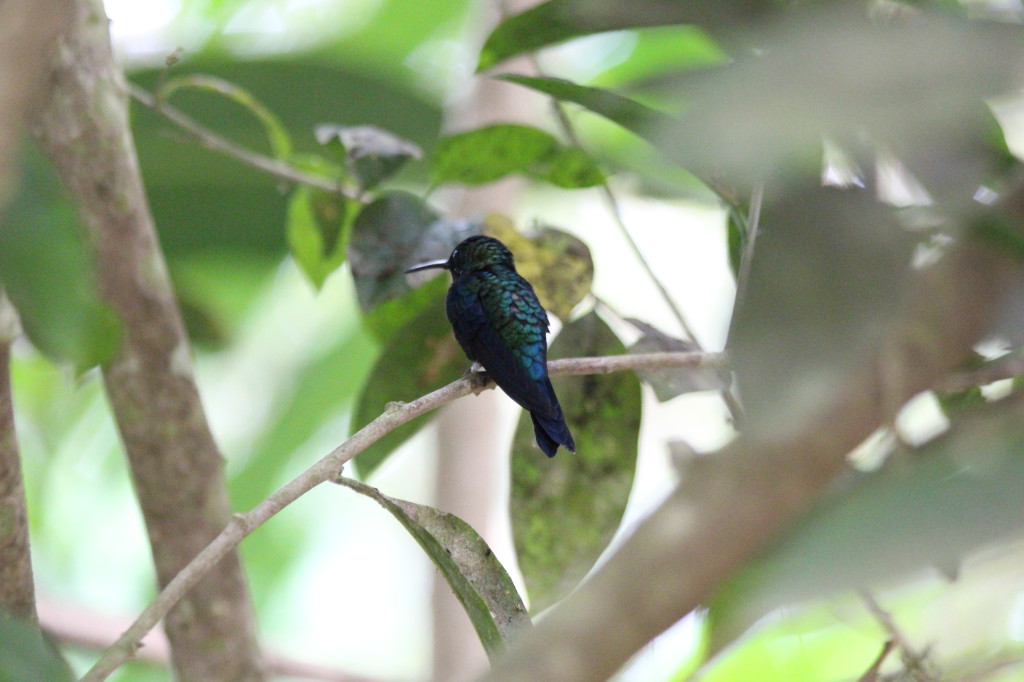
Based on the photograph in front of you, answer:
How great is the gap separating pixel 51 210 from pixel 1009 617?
80 centimetres

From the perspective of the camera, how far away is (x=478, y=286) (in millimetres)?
1365

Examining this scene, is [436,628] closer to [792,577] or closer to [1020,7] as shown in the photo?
[1020,7]

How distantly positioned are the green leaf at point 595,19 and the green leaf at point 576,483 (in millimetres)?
409

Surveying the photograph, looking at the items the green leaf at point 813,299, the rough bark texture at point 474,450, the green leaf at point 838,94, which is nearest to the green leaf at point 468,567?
the green leaf at point 813,299

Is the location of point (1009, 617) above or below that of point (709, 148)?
below

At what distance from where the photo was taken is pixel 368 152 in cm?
146

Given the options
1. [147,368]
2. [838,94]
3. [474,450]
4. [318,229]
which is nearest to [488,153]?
[318,229]

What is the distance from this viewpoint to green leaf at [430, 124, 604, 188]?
1447mm

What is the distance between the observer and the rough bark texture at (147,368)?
146cm

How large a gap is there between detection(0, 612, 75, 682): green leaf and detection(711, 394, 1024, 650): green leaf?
512mm

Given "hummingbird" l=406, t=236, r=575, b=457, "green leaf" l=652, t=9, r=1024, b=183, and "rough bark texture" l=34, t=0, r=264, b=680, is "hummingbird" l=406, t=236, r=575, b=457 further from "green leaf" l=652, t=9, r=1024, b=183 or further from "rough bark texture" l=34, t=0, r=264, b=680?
"green leaf" l=652, t=9, r=1024, b=183

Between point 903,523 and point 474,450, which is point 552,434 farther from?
point 474,450

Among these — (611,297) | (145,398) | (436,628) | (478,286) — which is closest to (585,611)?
(478,286)

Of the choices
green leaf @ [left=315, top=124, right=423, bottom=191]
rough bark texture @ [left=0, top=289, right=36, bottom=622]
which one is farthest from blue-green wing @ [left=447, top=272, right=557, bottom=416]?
rough bark texture @ [left=0, top=289, right=36, bottom=622]
